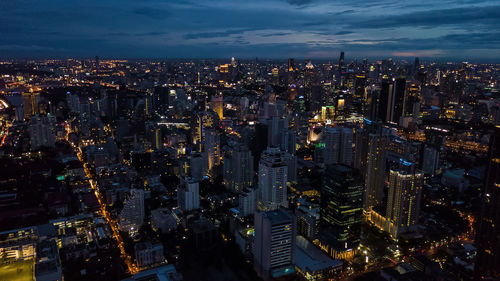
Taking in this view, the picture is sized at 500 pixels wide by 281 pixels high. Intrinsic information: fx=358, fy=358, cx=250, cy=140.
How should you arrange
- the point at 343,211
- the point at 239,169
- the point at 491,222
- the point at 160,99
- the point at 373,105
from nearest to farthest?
the point at 491,222 < the point at 343,211 < the point at 239,169 < the point at 373,105 < the point at 160,99

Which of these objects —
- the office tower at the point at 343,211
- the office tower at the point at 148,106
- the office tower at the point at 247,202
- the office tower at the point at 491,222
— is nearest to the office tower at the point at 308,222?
the office tower at the point at 343,211

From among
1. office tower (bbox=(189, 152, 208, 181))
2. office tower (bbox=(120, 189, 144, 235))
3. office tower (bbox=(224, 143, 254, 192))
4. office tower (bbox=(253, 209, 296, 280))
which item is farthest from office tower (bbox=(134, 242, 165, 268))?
office tower (bbox=(189, 152, 208, 181))

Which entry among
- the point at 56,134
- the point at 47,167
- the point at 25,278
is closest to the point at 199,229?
the point at 25,278

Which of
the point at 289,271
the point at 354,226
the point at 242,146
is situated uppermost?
the point at 242,146

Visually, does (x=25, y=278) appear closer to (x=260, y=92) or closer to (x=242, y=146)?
(x=242, y=146)

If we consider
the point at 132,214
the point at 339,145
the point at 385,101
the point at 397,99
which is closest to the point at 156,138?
the point at 132,214

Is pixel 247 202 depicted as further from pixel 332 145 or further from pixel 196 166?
pixel 332 145

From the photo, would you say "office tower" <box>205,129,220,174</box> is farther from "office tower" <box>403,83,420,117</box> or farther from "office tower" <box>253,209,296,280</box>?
"office tower" <box>403,83,420,117</box>

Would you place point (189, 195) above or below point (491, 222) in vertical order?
below
